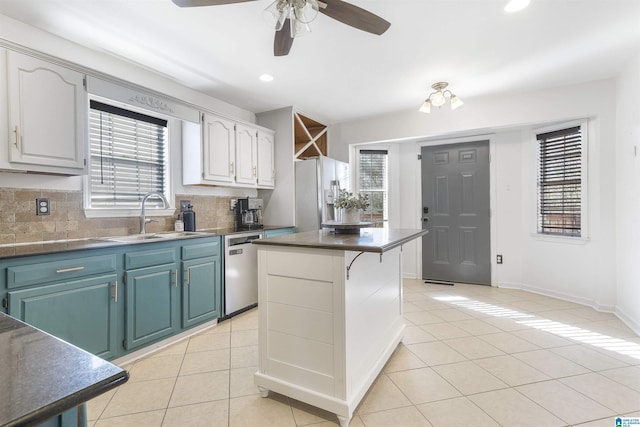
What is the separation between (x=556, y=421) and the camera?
5.34 ft

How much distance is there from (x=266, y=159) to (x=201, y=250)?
1.68 metres

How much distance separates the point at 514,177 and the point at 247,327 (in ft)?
13.1

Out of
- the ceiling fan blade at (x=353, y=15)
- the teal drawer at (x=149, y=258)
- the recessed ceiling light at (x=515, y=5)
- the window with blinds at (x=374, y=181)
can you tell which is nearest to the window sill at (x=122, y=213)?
the teal drawer at (x=149, y=258)

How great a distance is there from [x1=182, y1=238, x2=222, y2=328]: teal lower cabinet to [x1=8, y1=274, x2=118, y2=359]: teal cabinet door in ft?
1.97

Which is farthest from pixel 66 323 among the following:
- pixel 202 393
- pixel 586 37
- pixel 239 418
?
pixel 586 37

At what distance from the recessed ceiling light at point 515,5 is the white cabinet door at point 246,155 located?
9.23ft

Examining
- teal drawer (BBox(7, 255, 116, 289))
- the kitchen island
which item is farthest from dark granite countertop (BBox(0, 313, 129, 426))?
teal drawer (BBox(7, 255, 116, 289))

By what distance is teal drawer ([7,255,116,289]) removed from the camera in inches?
69.0

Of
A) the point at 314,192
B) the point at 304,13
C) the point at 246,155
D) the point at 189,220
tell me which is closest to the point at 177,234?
the point at 189,220

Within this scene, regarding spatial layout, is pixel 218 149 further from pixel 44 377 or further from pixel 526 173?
pixel 526 173

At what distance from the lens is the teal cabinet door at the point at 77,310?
70.6 inches

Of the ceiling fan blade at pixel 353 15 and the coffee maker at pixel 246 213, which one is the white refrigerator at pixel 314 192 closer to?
the coffee maker at pixel 246 213

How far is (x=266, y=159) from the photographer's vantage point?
160 inches

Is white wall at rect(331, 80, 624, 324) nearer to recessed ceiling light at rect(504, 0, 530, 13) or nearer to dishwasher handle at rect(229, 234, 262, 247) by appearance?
recessed ceiling light at rect(504, 0, 530, 13)
